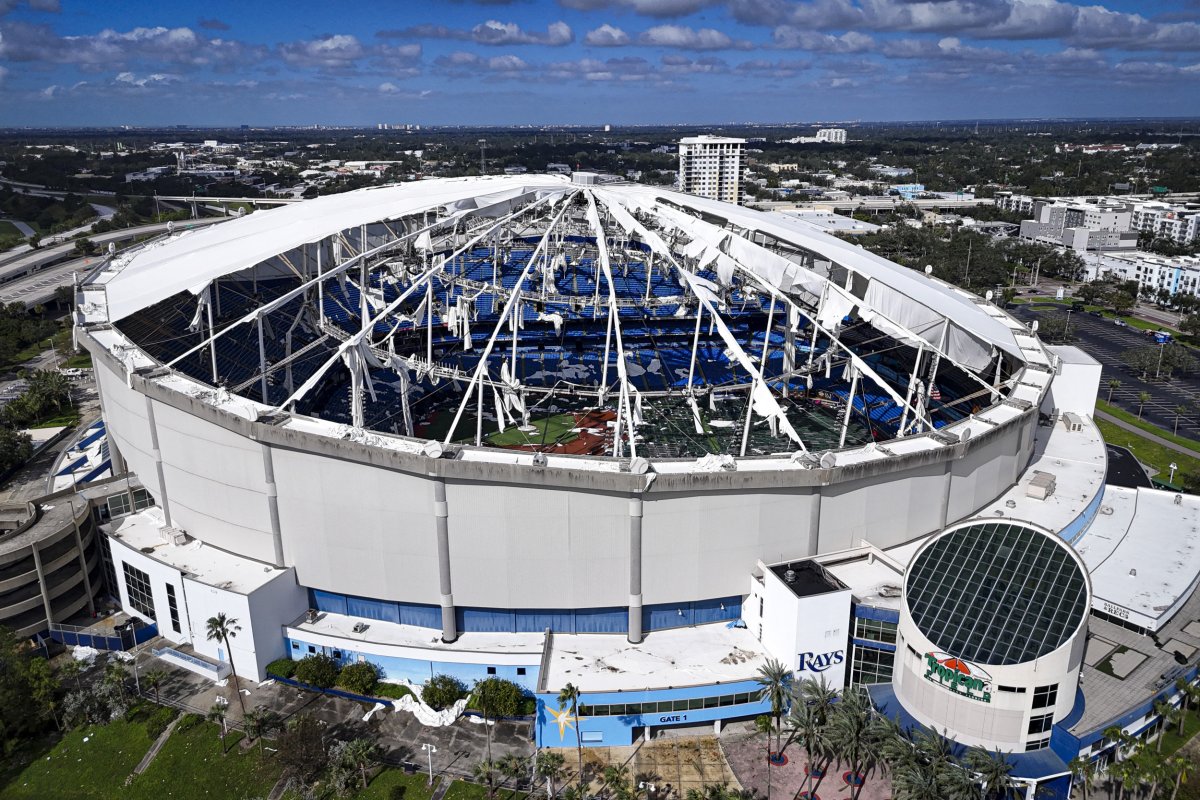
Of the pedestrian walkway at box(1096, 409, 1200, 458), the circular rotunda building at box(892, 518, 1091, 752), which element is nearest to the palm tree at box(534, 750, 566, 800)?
the circular rotunda building at box(892, 518, 1091, 752)

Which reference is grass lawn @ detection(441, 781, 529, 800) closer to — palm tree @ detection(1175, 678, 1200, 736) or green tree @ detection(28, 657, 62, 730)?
green tree @ detection(28, 657, 62, 730)

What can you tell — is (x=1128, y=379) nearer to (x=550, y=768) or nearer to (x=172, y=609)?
(x=550, y=768)

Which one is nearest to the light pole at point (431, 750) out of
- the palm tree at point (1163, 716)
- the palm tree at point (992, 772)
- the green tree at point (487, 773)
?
the green tree at point (487, 773)

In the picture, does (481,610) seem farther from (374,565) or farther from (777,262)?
(777,262)

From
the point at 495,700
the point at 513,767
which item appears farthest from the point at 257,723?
the point at 513,767

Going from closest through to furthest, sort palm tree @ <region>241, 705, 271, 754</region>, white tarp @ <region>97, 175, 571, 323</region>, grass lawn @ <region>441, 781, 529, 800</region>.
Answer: grass lawn @ <region>441, 781, 529, 800</region> < palm tree @ <region>241, 705, 271, 754</region> < white tarp @ <region>97, 175, 571, 323</region>
